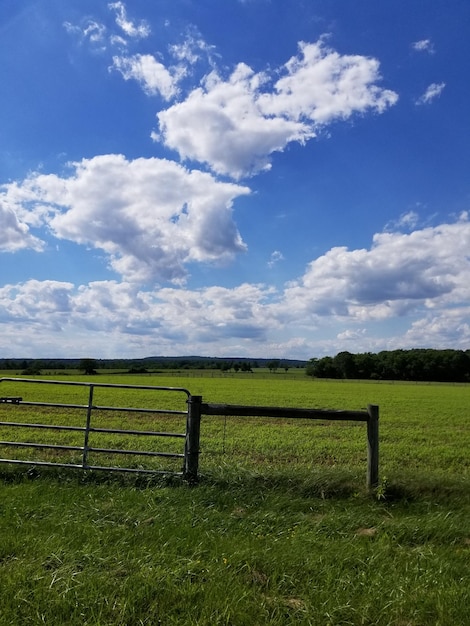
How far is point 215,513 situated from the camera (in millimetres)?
5637

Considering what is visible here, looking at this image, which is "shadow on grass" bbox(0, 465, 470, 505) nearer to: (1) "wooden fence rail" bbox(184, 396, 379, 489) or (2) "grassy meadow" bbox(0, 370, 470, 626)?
(2) "grassy meadow" bbox(0, 370, 470, 626)

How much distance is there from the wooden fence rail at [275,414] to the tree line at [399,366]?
123 metres

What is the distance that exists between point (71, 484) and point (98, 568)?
2.98m

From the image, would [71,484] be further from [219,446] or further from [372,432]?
[219,446]

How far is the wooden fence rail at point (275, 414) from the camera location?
23.1ft

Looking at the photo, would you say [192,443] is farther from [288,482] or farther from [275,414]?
[288,482]

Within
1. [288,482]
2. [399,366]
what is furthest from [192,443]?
[399,366]

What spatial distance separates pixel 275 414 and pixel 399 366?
12567 centimetres

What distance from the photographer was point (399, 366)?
125m

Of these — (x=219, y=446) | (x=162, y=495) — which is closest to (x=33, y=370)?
(x=219, y=446)

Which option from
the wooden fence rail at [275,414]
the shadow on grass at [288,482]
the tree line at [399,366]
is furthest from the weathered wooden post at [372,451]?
the tree line at [399,366]

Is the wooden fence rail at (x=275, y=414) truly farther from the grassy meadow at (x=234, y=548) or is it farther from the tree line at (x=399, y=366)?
the tree line at (x=399, y=366)

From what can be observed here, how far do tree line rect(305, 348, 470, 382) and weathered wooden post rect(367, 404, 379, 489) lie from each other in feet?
405

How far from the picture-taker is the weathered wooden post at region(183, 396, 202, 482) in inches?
279
